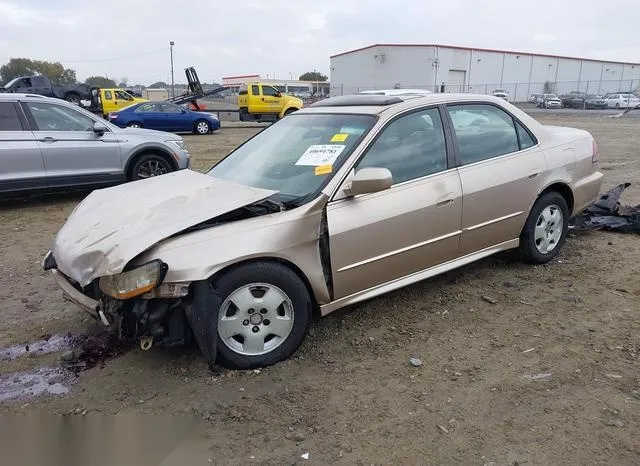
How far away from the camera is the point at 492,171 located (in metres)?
4.17

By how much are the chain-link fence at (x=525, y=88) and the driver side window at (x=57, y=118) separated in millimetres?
47620

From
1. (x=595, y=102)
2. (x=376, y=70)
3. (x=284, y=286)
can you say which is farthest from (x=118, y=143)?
(x=376, y=70)

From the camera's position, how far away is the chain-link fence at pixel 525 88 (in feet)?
180

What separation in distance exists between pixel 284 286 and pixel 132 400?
1094 mm

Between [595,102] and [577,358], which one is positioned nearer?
[577,358]

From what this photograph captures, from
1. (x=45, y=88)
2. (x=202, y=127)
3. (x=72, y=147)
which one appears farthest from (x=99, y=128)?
(x=45, y=88)

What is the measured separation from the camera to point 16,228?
6.69 m

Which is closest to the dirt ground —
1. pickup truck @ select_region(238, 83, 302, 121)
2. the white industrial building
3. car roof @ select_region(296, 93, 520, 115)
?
car roof @ select_region(296, 93, 520, 115)

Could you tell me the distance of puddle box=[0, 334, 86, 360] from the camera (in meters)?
3.55

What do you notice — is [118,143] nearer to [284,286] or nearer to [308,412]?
[284,286]

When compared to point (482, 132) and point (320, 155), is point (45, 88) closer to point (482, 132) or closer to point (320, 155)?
point (320, 155)

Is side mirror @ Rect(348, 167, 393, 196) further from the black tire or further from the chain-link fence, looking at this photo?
the chain-link fence

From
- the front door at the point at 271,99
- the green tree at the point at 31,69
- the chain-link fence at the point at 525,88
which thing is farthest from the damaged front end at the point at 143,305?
the green tree at the point at 31,69

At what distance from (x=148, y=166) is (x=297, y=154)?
5330mm
